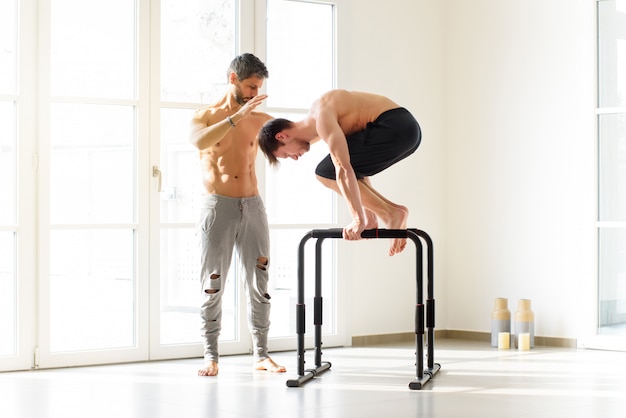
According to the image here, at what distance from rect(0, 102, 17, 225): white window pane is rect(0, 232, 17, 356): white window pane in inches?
4.6

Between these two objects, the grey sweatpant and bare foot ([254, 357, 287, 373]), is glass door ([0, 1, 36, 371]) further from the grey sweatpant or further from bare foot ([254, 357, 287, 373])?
bare foot ([254, 357, 287, 373])

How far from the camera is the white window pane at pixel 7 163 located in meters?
4.70

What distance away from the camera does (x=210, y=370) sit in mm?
4531

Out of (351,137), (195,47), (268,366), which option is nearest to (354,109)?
(351,137)

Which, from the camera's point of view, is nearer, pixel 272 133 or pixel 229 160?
pixel 272 133

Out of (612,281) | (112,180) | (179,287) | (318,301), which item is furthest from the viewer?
(612,281)

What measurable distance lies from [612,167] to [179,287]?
104 inches

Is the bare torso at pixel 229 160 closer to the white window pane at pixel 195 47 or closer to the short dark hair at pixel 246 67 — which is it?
the short dark hair at pixel 246 67

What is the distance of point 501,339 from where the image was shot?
565cm

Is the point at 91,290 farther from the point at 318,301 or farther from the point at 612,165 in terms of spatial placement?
the point at 612,165

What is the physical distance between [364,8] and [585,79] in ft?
4.75

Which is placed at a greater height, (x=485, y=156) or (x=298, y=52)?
(x=298, y=52)

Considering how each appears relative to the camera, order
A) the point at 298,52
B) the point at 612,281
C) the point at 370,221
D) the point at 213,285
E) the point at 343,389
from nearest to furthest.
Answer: the point at 343,389
the point at 370,221
the point at 213,285
the point at 612,281
the point at 298,52

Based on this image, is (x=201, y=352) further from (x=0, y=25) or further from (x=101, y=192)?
(x=0, y=25)
